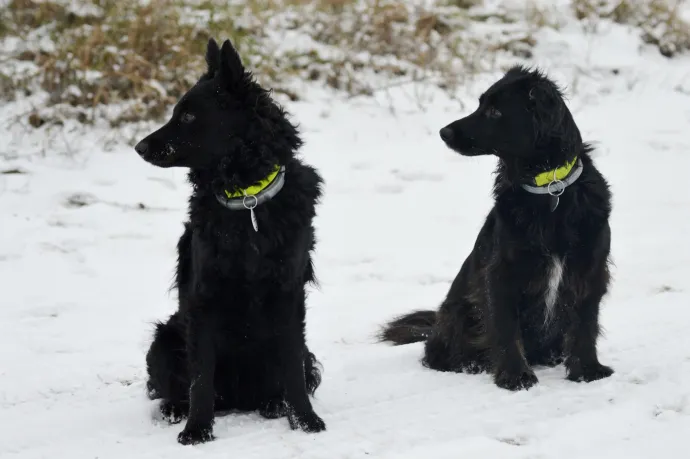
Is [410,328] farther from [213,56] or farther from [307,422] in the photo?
[213,56]

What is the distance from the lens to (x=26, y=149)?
Answer: 7.14m

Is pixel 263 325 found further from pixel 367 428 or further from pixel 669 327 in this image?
pixel 669 327

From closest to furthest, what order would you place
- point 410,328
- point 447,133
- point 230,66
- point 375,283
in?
point 230,66
point 447,133
point 410,328
point 375,283

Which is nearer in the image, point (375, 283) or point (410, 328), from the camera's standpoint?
point (410, 328)

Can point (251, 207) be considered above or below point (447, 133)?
below

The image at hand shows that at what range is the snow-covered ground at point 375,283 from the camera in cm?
309

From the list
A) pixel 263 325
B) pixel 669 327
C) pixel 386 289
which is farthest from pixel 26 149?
pixel 669 327

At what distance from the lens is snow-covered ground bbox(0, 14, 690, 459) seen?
309cm

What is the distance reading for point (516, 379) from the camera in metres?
3.65

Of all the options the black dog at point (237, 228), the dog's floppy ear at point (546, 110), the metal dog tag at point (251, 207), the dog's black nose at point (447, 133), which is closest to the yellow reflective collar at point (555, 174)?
the dog's floppy ear at point (546, 110)

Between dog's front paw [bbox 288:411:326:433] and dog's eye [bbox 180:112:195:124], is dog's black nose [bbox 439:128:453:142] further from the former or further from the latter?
dog's front paw [bbox 288:411:326:433]

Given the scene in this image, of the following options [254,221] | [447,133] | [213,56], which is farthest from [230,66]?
[447,133]

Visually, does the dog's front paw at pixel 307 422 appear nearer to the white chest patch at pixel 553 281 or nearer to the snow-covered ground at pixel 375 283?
the snow-covered ground at pixel 375 283

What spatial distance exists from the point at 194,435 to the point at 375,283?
105 inches
